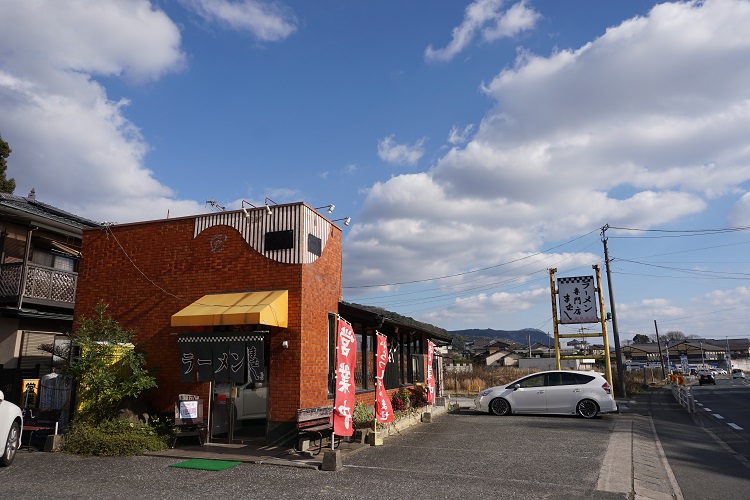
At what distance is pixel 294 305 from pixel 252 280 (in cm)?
128

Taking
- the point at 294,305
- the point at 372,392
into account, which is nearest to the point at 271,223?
the point at 294,305

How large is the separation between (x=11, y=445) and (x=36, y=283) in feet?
26.5

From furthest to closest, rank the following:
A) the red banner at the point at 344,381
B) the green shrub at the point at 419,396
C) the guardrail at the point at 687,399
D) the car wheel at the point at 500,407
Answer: the guardrail at the point at 687,399
the car wheel at the point at 500,407
the green shrub at the point at 419,396
the red banner at the point at 344,381

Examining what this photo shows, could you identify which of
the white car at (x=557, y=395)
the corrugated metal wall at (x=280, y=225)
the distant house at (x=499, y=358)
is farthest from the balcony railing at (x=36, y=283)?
the distant house at (x=499, y=358)

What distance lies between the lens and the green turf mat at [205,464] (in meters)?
8.27

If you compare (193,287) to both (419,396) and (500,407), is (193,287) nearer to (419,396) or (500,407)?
(419,396)

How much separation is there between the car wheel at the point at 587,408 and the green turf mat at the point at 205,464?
35.3 feet

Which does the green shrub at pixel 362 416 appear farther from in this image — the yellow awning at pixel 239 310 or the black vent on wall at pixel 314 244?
the black vent on wall at pixel 314 244

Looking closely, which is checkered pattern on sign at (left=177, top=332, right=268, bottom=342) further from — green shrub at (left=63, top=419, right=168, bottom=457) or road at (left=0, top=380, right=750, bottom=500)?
road at (left=0, top=380, right=750, bottom=500)

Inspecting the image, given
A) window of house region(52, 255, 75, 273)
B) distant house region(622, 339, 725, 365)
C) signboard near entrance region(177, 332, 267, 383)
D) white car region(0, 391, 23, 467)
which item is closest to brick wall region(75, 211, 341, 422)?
signboard near entrance region(177, 332, 267, 383)

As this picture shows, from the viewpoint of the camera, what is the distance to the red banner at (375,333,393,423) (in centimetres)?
1049

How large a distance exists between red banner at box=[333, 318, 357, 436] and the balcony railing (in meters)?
9.80

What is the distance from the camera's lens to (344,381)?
9.34m

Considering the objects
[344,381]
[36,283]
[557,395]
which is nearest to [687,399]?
[557,395]
